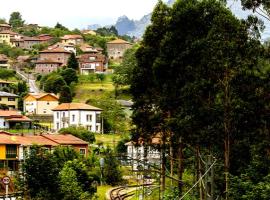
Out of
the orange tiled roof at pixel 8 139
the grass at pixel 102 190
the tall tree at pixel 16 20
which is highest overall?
the tall tree at pixel 16 20

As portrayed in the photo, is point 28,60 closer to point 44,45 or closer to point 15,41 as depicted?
point 44,45

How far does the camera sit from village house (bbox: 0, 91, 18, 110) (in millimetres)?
87062

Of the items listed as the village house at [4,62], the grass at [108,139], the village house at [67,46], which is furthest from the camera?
the village house at [67,46]

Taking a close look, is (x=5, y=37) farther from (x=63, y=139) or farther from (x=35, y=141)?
(x=35, y=141)

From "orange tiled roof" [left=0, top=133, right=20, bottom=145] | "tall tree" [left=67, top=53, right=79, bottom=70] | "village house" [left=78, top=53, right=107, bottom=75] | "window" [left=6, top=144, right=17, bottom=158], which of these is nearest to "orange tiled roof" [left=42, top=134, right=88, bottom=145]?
"orange tiled roof" [left=0, top=133, right=20, bottom=145]

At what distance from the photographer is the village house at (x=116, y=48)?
148375 millimetres

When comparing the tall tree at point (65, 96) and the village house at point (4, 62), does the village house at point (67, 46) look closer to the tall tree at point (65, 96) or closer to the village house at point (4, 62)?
the village house at point (4, 62)

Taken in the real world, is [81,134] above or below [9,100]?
below

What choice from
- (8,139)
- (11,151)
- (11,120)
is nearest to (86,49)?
(11,120)

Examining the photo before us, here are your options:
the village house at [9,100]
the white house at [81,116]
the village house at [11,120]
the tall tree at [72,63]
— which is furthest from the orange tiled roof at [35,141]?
the tall tree at [72,63]

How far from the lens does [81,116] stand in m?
80.9

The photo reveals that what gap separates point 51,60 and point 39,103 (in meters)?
33.3

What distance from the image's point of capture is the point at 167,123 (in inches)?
981

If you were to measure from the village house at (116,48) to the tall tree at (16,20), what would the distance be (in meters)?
43.4
